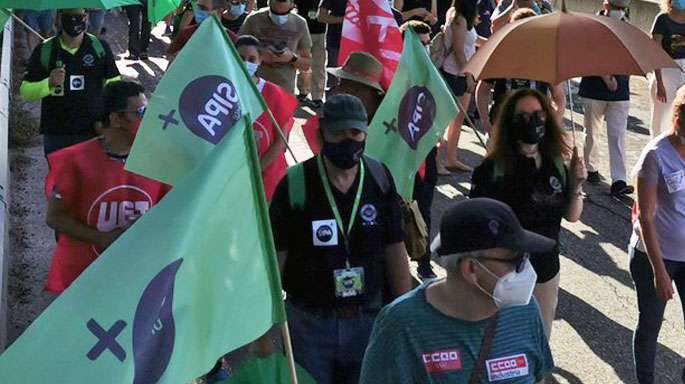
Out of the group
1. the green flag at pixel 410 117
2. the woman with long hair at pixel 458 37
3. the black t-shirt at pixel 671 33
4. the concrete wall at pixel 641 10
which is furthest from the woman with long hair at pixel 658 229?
the concrete wall at pixel 641 10

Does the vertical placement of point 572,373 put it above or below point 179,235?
below

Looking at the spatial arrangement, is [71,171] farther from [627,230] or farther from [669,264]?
[627,230]

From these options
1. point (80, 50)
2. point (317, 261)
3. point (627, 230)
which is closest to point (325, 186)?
point (317, 261)

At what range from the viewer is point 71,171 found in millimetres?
5352

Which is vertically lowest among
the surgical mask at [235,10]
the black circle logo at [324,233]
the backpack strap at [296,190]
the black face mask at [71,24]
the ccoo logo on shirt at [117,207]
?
the surgical mask at [235,10]

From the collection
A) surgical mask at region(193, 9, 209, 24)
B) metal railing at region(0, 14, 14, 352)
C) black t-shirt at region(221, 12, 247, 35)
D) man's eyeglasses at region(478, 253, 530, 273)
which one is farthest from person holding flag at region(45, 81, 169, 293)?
black t-shirt at region(221, 12, 247, 35)

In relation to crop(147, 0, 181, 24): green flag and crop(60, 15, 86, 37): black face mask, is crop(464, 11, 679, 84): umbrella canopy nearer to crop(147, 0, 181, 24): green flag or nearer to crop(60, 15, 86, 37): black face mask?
crop(60, 15, 86, 37): black face mask

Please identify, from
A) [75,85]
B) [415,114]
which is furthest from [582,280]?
[75,85]

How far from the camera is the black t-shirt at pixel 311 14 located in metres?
13.3

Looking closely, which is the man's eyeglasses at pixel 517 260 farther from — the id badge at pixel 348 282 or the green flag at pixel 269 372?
the green flag at pixel 269 372

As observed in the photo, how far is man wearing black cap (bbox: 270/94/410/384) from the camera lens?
4.75 m

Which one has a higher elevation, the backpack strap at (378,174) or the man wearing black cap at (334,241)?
the backpack strap at (378,174)

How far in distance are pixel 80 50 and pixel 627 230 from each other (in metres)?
4.92

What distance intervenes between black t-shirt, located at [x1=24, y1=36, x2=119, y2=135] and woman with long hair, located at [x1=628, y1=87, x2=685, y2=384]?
142 inches
